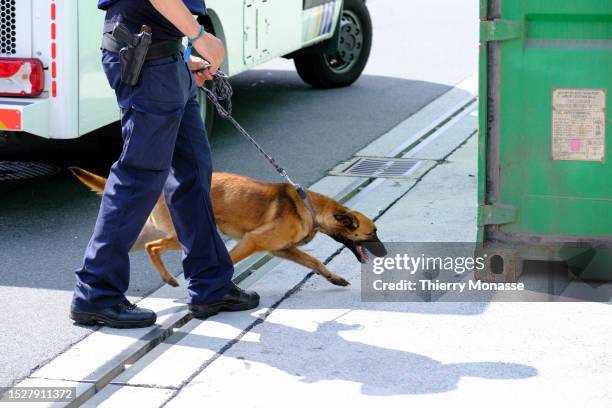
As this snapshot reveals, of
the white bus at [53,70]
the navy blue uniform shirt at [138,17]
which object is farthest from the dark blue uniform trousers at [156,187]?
the white bus at [53,70]

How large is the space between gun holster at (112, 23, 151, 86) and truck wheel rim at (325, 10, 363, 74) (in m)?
6.29

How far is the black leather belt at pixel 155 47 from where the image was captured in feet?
17.3

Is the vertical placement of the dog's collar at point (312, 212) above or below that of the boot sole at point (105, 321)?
above

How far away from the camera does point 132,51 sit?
518 cm

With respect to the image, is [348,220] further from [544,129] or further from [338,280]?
[544,129]

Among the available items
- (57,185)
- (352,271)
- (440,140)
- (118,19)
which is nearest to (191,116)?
(118,19)

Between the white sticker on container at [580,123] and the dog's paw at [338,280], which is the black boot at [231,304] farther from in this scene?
the white sticker on container at [580,123]

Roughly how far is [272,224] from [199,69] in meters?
0.82

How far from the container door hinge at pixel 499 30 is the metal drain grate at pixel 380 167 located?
2.75 meters

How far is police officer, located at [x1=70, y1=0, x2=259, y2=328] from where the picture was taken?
526 centimetres

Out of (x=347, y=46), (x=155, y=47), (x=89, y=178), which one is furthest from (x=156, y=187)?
(x=347, y=46)

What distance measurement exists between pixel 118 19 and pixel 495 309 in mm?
2110

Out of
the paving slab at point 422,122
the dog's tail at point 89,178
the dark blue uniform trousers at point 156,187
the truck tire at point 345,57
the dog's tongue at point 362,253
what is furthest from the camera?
the truck tire at point 345,57

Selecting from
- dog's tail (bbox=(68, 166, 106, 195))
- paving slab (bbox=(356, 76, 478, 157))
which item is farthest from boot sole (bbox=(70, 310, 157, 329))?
paving slab (bbox=(356, 76, 478, 157))
